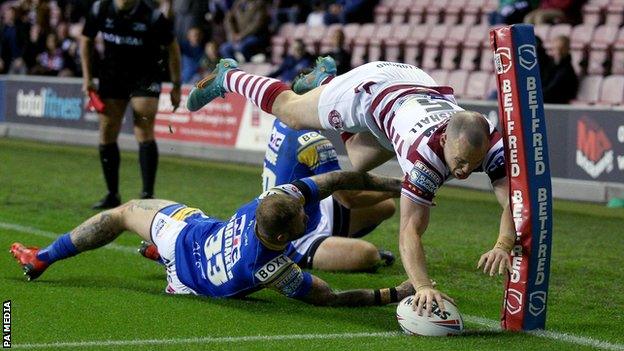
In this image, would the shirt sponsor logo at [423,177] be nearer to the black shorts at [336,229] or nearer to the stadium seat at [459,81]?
the black shorts at [336,229]

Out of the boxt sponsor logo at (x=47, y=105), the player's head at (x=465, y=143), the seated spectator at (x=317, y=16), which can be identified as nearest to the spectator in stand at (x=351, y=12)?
the seated spectator at (x=317, y=16)

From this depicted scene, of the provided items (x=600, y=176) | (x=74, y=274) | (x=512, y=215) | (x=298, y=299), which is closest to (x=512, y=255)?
(x=512, y=215)

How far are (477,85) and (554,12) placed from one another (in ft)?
4.63

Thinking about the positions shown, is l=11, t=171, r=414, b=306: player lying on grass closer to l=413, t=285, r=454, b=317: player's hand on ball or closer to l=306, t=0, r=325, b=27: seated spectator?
l=413, t=285, r=454, b=317: player's hand on ball

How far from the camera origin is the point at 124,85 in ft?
39.4

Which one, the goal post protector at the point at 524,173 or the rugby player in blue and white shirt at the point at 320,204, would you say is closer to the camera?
the goal post protector at the point at 524,173

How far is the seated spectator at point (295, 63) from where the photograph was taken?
61.4ft

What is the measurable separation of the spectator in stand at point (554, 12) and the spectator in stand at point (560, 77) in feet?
6.05

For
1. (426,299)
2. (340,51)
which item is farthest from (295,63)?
(426,299)

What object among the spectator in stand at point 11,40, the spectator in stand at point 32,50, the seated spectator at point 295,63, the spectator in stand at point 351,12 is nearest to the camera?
the seated spectator at point 295,63

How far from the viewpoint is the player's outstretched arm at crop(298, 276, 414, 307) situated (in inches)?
285

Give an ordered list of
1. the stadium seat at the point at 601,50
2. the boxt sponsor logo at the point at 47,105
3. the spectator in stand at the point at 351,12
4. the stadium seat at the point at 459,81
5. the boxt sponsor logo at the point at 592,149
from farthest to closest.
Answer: the spectator in stand at the point at 351,12
the boxt sponsor logo at the point at 47,105
the stadium seat at the point at 459,81
the stadium seat at the point at 601,50
the boxt sponsor logo at the point at 592,149

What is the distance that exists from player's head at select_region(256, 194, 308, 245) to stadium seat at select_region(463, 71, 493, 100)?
1064cm

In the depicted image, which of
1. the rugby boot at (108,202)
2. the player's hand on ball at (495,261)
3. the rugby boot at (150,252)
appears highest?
the player's hand on ball at (495,261)
